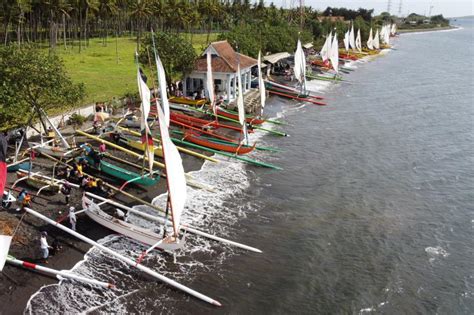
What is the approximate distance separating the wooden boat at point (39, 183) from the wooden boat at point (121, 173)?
3726mm

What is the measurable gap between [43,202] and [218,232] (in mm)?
10218

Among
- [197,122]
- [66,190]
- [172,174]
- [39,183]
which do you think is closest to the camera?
[172,174]

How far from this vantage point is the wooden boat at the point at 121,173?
2717cm

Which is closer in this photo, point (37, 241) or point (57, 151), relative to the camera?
point (37, 241)

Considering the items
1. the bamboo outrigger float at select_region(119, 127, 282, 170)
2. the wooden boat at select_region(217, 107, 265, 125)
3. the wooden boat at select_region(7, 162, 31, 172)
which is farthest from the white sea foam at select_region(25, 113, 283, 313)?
the wooden boat at select_region(217, 107, 265, 125)

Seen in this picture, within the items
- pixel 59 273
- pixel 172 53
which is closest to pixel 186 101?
pixel 172 53

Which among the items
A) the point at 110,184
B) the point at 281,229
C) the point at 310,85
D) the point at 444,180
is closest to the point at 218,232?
the point at 281,229

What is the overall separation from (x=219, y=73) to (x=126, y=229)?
2955 centimetres

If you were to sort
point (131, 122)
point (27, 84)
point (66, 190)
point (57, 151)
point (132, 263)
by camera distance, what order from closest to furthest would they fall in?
1. point (132, 263)
2. point (66, 190)
3. point (27, 84)
4. point (57, 151)
5. point (131, 122)

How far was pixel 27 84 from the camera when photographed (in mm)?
28547

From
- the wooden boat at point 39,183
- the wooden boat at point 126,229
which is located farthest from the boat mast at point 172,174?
the wooden boat at point 39,183

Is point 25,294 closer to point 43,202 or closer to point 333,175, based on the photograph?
point 43,202

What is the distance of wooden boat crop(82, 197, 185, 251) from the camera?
69.3ft

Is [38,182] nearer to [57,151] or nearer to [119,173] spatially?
[57,151]
